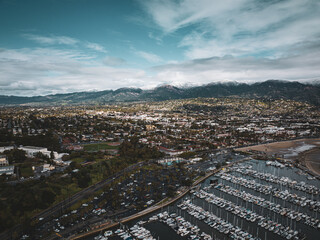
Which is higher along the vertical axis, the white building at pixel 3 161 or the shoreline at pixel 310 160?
the white building at pixel 3 161

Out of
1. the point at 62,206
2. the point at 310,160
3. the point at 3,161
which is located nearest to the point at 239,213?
the point at 62,206

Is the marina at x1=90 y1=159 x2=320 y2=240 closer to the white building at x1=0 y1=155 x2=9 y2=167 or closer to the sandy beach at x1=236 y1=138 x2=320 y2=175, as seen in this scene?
the sandy beach at x1=236 y1=138 x2=320 y2=175

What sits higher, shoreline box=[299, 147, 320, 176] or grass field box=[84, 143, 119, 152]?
grass field box=[84, 143, 119, 152]

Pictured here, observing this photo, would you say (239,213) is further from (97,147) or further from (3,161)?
(97,147)

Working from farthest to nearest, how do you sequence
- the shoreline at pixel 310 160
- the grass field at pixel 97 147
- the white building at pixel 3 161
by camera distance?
the grass field at pixel 97 147, the shoreline at pixel 310 160, the white building at pixel 3 161

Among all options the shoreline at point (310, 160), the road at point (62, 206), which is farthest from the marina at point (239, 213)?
the road at point (62, 206)

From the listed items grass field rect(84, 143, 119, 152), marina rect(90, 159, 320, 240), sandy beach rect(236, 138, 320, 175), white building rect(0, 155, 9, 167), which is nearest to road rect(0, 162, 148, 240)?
marina rect(90, 159, 320, 240)

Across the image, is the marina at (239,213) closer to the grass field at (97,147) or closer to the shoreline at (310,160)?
the shoreline at (310,160)

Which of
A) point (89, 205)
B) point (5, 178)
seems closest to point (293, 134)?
point (89, 205)

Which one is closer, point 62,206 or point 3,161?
point 62,206
